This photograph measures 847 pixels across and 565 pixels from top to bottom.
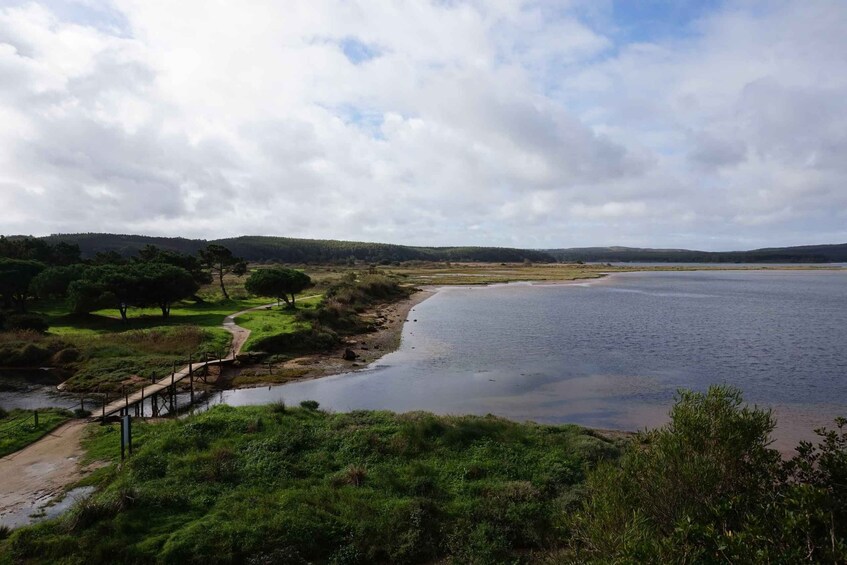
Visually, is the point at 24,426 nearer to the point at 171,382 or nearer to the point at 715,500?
the point at 171,382

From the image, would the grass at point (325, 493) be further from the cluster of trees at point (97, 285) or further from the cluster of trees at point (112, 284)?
the cluster of trees at point (112, 284)

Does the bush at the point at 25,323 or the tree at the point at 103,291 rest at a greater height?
the tree at the point at 103,291

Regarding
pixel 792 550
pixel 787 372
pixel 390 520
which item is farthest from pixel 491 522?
pixel 787 372

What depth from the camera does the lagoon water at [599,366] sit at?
27.8 meters

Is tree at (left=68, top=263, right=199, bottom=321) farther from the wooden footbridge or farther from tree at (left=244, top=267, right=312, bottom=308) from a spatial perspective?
the wooden footbridge

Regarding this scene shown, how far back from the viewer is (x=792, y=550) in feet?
18.4

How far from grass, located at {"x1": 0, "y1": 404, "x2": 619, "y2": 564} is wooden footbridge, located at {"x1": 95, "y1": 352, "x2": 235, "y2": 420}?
3.83 metres

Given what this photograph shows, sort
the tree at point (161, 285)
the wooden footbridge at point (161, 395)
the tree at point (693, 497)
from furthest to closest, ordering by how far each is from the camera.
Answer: the tree at point (161, 285), the wooden footbridge at point (161, 395), the tree at point (693, 497)

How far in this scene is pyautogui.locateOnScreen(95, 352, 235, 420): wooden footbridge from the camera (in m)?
25.1

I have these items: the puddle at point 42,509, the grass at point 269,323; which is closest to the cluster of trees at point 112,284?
the grass at point 269,323

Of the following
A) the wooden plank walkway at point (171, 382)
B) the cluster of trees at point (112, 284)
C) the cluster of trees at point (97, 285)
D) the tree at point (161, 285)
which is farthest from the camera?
the tree at point (161, 285)

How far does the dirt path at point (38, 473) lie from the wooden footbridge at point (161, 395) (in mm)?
2752

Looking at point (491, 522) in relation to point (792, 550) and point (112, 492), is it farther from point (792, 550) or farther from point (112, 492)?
point (112, 492)

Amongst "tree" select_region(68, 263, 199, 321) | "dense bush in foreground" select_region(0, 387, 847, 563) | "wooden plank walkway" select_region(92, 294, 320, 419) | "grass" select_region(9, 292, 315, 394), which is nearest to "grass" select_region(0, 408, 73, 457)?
"wooden plank walkway" select_region(92, 294, 320, 419)
